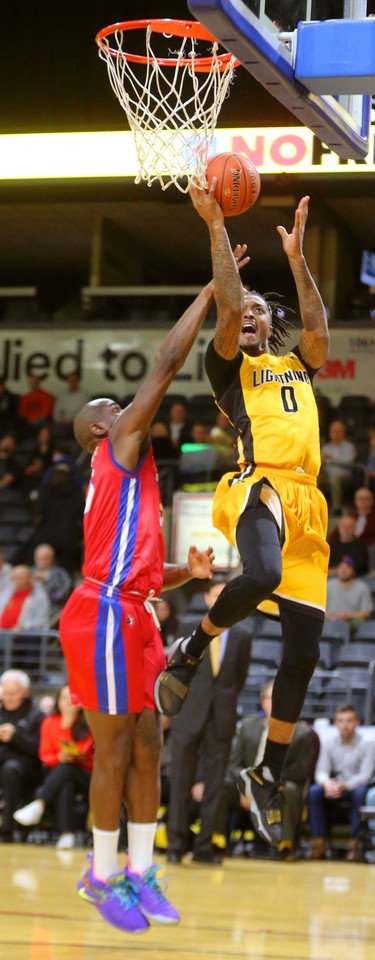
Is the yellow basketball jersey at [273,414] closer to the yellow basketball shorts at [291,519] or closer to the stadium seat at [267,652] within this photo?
the yellow basketball shorts at [291,519]

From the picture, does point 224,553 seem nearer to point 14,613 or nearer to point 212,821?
point 14,613

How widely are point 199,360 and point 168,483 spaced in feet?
10.4

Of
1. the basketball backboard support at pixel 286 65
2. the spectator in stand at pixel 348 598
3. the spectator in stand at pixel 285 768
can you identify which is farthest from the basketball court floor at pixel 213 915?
the basketball backboard support at pixel 286 65

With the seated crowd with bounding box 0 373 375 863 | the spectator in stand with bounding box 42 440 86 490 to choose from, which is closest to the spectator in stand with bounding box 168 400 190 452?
the seated crowd with bounding box 0 373 375 863

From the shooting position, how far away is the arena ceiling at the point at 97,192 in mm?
14477

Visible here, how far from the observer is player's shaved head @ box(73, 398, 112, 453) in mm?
6176

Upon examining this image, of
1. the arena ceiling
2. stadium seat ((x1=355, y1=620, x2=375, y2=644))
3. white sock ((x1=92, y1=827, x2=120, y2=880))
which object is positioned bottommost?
white sock ((x1=92, y1=827, x2=120, y2=880))

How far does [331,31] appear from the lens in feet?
16.4

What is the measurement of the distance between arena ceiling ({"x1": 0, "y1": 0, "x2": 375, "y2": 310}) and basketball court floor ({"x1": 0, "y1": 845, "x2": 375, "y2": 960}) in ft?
25.2

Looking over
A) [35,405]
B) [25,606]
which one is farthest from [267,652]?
[35,405]

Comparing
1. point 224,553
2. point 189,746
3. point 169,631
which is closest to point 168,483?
point 224,553

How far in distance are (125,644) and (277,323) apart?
1778 mm

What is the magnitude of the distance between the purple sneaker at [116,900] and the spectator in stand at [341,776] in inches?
217

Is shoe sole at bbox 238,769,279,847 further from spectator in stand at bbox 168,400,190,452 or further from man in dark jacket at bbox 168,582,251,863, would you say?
spectator in stand at bbox 168,400,190,452
